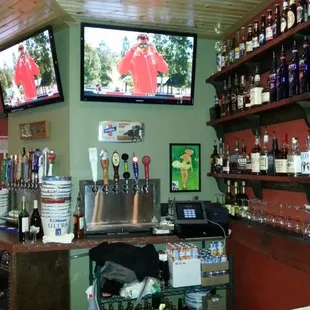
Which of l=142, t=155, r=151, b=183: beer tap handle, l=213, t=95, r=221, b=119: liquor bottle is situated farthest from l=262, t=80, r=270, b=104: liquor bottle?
l=142, t=155, r=151, b=183: beer tap handle

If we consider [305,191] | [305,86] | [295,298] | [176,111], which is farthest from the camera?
[176,111]

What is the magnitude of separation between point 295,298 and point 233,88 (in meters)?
1.65

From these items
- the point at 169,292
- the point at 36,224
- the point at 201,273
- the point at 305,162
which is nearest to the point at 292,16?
the point at 305,162

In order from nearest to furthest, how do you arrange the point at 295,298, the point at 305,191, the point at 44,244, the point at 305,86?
the point at 305,86 → the point at 305,191 → the point at 295,298 → the point at 44,244

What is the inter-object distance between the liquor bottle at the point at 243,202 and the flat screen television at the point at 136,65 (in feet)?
2.93

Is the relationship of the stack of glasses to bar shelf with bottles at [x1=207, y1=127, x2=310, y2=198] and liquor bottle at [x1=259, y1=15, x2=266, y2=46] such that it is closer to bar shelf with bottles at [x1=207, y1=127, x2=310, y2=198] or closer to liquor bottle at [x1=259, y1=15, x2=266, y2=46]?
bar shelf with bottles at [x1=207, y1=127, x2=310, y2=198]

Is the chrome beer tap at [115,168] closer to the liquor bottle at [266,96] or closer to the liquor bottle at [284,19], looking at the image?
the liquor bottle at [266,96]

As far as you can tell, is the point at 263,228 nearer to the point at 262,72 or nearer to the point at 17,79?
the point at 262,72

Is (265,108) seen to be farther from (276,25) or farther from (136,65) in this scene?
(136,65)

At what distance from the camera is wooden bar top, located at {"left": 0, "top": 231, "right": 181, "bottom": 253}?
2.73 m

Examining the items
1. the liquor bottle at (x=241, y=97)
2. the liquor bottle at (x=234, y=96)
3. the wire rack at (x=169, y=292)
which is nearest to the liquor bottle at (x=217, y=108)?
the liquor bottle at (x=234, y=96)

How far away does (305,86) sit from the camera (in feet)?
7.34

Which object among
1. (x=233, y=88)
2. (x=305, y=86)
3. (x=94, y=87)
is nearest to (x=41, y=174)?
(x=94, y=87)

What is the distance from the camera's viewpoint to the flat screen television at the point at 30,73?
319cm
